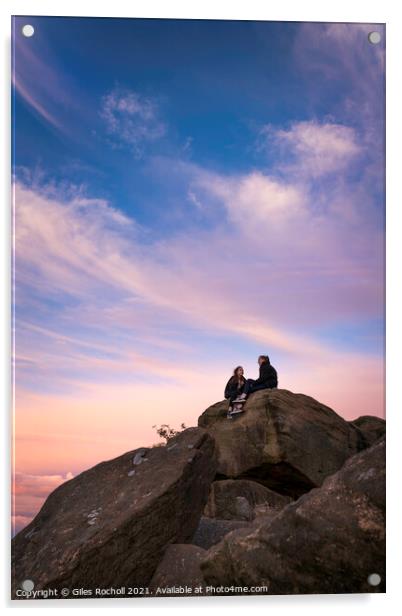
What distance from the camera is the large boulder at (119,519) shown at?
25.0 ft

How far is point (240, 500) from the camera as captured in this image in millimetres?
13094

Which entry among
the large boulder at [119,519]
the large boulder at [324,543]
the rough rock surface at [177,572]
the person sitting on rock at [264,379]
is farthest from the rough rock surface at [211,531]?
the person sitting on rock at [264,379]

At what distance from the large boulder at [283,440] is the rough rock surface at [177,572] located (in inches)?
155

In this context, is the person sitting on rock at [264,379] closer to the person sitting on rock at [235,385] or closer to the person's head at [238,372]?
the person sitting on rock at [235,385]

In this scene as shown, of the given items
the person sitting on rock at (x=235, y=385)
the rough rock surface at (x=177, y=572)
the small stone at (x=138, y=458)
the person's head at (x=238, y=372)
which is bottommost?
the rough rock surface at (x=177, y=572)

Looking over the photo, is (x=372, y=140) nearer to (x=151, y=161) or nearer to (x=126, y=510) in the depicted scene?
(x=151, y=161)

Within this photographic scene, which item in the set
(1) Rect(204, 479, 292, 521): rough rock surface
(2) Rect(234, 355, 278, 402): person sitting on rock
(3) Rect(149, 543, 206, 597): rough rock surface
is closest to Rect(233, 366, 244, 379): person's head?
(2) Rect(234, 355, 278, 402): person sitting on rock

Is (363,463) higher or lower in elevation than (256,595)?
higher

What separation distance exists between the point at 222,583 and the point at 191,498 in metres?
1.14

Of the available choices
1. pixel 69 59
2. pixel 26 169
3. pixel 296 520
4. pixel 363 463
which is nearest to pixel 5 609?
pixel 296 520

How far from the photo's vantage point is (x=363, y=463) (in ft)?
24.3

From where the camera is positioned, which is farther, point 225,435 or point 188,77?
point 225,435

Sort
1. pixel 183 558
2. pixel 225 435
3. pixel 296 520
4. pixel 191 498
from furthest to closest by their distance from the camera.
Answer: pixel 225 435 < pixel 191 498 < pixel 183 558 < pixel 296 520

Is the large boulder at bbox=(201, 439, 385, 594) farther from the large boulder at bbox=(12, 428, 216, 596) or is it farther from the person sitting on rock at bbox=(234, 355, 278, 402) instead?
the person sitting on rock at bbox=(234, 355, 278, 402)
